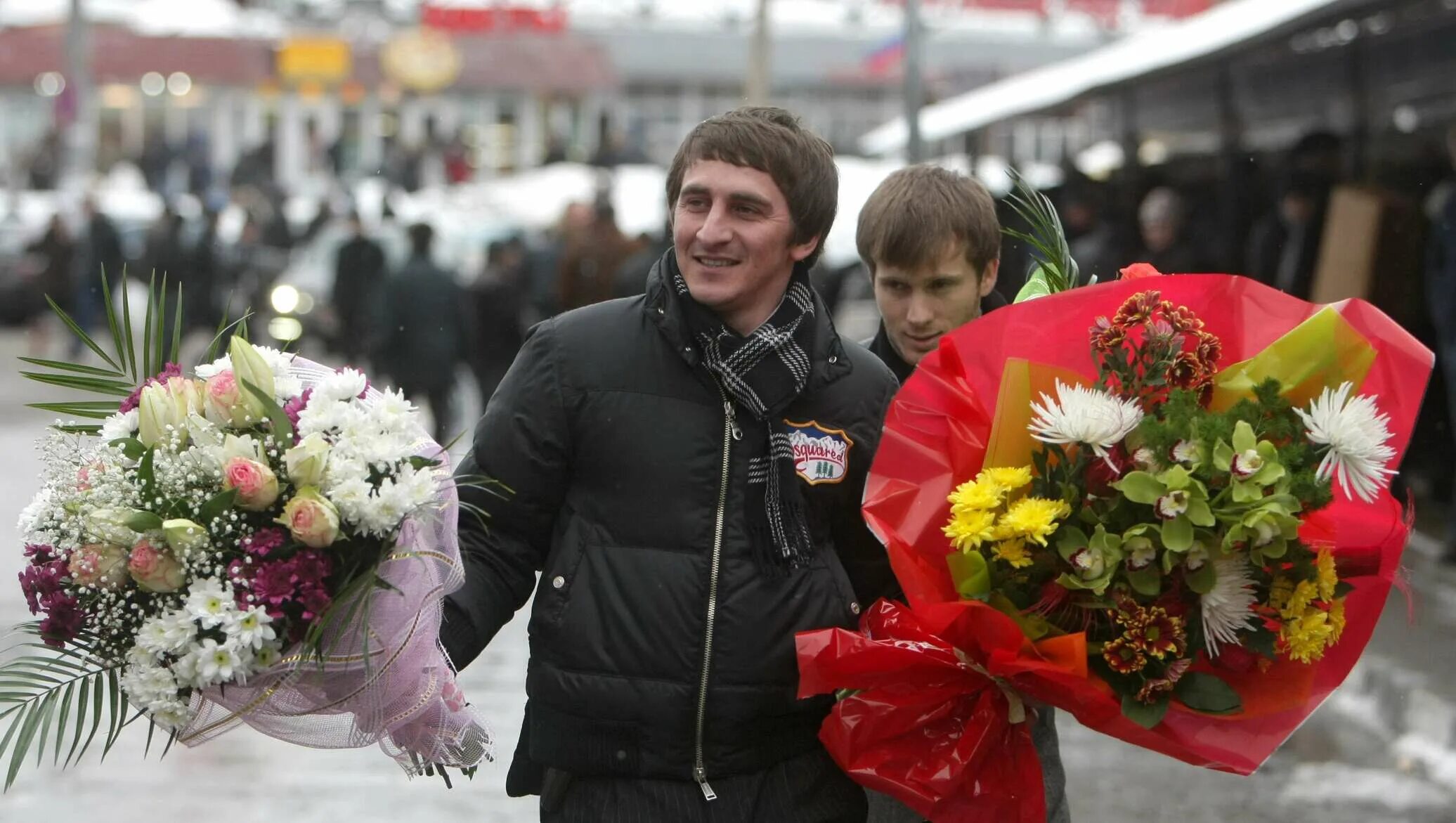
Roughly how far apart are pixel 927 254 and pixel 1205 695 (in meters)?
1.22

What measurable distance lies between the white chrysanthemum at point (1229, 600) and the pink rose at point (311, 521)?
1.32 metres

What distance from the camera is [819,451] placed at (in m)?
3.39

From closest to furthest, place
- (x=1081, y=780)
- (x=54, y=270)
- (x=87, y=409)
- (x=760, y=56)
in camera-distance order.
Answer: (x=87, y=409) < (x=1081, y=780) < (x=760, y=56) < (x=54, y=270)

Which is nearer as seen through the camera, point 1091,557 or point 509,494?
point 1091,557

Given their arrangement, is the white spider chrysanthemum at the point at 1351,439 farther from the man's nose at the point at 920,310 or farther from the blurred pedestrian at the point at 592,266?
the blurred pedestrian at the point at 592,266

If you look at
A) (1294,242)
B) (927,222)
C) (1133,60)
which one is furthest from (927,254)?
(1133,60)

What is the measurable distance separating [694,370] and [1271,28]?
304 inches

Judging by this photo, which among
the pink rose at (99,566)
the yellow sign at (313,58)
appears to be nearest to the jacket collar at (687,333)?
the pink rose at (99,566)

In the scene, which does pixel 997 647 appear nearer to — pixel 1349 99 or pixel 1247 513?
pixel 1247 513

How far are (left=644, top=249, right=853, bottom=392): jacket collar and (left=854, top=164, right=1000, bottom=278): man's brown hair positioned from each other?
488mm

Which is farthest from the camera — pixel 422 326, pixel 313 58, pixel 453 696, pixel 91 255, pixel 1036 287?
pixel 313 58

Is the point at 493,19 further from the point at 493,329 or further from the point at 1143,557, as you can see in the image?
the point at 1143,557

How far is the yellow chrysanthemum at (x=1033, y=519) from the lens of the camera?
3.02 m

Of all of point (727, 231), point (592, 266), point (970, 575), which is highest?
point (727, 231)
